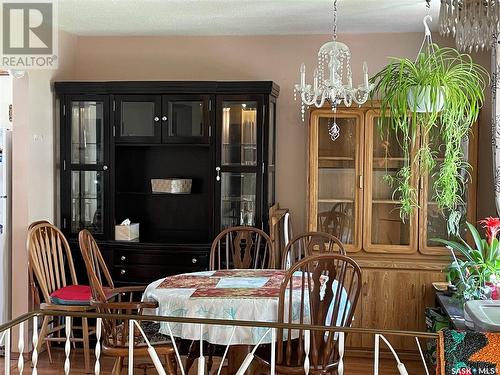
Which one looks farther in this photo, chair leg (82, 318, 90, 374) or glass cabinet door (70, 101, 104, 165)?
glass cabinet door (70, 101, 104, 165)

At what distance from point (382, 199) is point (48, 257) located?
99.3 inches

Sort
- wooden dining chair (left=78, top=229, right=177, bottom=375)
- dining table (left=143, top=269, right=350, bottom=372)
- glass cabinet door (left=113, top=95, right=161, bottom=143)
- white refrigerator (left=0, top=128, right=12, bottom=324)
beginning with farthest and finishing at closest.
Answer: glass cabinet door (left=113, top=95, right=161, bottom=143) < white refrigerator (left=0, top=128, right=12, bottom=324) < wooden dining chair (left=78, top=229, right=177, bottom=375) < dining table (left=143, top=269, right=350, bottom=372)

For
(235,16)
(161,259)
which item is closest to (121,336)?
(161,259)

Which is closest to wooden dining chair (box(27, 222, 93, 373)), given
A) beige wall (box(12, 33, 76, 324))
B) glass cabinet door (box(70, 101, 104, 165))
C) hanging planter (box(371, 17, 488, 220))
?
beige wall (box(12, 33, 76, 324))

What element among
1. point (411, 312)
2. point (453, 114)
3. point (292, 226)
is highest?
point (453, 114)

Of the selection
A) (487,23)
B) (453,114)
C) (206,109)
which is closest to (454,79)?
(453,114)

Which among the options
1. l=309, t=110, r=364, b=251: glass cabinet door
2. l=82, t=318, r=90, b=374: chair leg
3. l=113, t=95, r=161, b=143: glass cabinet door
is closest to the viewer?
l=82, t=318, r=90, b=374: chair leg

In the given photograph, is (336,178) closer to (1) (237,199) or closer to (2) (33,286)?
(1) (237,199)

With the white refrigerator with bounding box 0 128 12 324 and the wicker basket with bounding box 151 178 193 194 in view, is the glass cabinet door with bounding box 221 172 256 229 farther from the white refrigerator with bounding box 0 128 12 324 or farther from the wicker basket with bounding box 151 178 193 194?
the white refrigerator with bounding box 0 128 12 324

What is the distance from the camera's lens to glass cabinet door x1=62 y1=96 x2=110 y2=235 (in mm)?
5523

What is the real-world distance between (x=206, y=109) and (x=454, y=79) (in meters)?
2.12

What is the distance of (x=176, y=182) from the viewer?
5.60 metres

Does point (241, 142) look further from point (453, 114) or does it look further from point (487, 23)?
point (487, 23)

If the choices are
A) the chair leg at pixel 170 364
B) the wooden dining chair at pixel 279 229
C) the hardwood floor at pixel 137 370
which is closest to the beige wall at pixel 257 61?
the wooden dining chair at pixel 279 229
